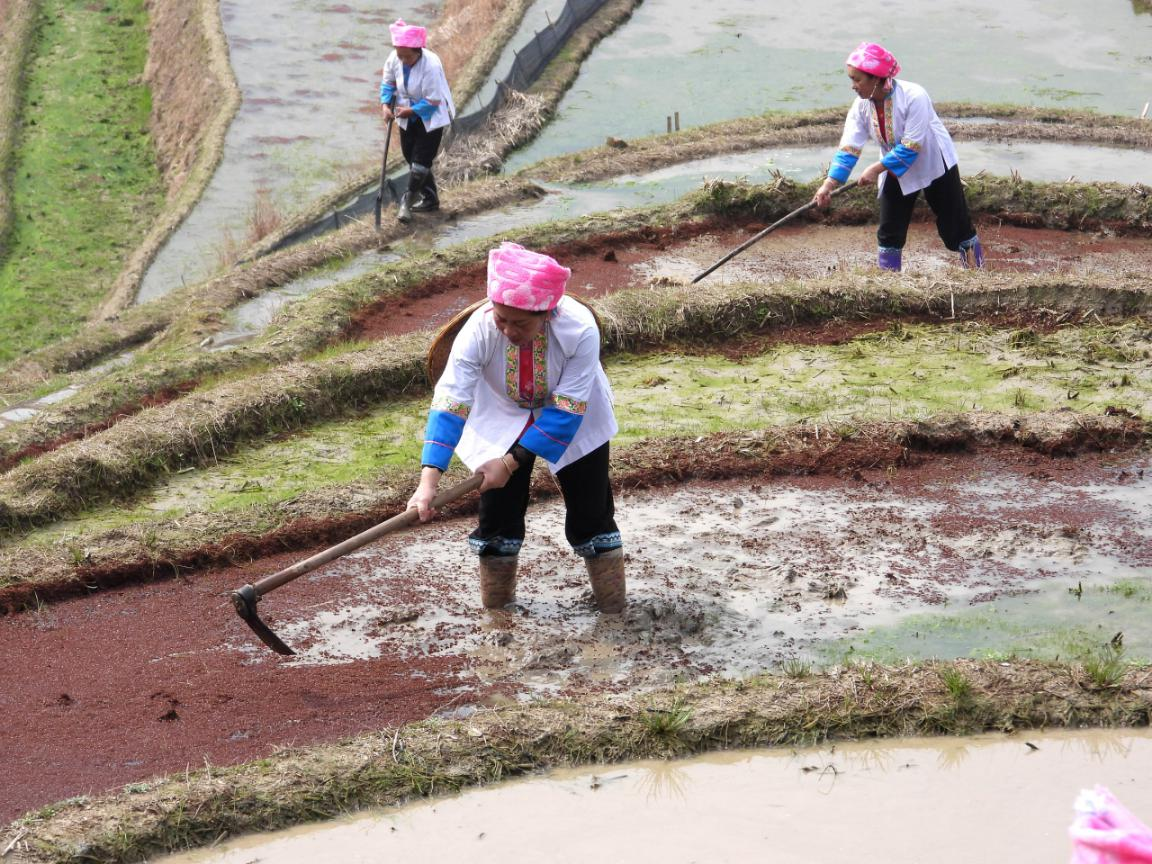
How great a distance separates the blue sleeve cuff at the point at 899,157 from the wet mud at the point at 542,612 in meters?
2.82

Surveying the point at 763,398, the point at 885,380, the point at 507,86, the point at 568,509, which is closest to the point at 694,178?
the point at 507,86

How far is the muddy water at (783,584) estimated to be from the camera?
5.16 metres

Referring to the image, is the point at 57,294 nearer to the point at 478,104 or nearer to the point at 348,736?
the point at 478,104

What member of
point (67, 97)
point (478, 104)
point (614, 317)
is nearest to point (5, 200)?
point (67, 97)

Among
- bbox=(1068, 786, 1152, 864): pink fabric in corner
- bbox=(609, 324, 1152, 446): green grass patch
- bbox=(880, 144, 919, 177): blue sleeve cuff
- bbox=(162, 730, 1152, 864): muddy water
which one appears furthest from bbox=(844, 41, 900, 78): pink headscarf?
bbox=(1068, 786, 1152, 864): pink fabric in corner

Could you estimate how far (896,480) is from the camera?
6.66m

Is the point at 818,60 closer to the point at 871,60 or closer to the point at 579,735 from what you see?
the point at 871,60

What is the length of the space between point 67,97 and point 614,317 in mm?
16389

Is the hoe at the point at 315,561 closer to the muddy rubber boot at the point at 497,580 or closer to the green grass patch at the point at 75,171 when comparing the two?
the muddy rubber boot at the point at 497,580

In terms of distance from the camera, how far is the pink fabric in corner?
84.7 inches

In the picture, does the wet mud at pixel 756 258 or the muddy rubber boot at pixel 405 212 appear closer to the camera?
the wet mud at pixel 756 258

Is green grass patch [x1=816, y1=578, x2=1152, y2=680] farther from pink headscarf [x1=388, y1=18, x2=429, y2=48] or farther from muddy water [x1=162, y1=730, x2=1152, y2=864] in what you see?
pink headscarf [x1=388, y1=18, x2=429, y2=48]

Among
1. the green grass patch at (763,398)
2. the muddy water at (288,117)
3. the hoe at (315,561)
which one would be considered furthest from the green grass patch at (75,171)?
the hoe at (315,561)

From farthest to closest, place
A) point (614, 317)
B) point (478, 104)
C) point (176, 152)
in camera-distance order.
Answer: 1. point (176, 152)
2. point (478, 104)
3. point (614, 317)
